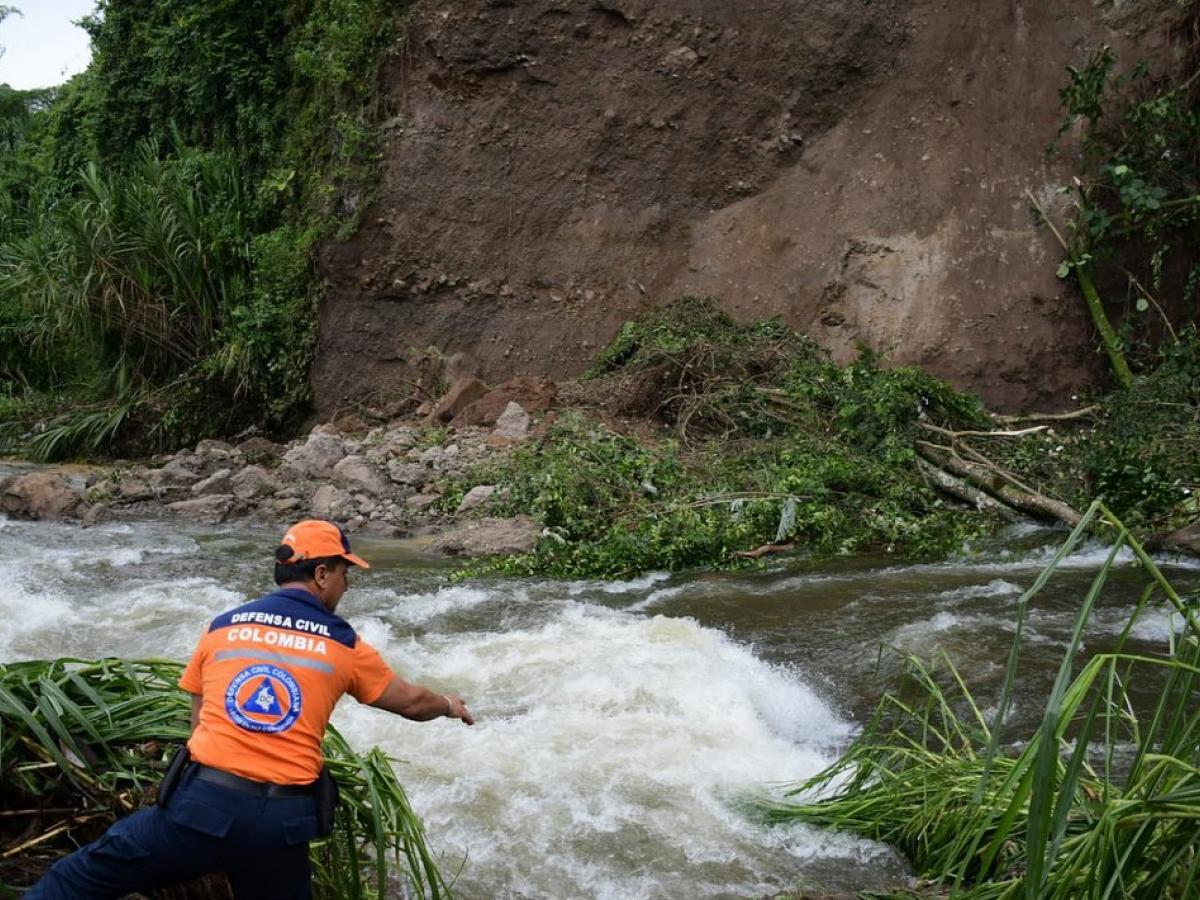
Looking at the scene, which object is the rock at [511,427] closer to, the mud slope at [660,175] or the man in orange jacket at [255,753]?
the mud slope at [660,175]

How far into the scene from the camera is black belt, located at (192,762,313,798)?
10.3ft

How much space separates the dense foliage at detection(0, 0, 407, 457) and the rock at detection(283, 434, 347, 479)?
2.16m

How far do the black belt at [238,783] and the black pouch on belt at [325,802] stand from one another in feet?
0.46

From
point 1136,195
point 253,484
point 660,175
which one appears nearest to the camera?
point 253,484

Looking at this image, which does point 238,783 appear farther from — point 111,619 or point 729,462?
point 729,462

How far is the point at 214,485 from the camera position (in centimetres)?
1150

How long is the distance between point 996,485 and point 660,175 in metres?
5.55

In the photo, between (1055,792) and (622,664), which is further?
(622,664)

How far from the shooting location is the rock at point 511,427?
1152cm

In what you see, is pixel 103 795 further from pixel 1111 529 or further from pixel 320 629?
pixel 1111 529

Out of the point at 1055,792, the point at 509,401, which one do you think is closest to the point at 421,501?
the point at 509,401

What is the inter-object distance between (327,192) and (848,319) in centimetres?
584

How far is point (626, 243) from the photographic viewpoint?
13.7 metres

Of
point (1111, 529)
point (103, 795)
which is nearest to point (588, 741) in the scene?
point (103, 795)
